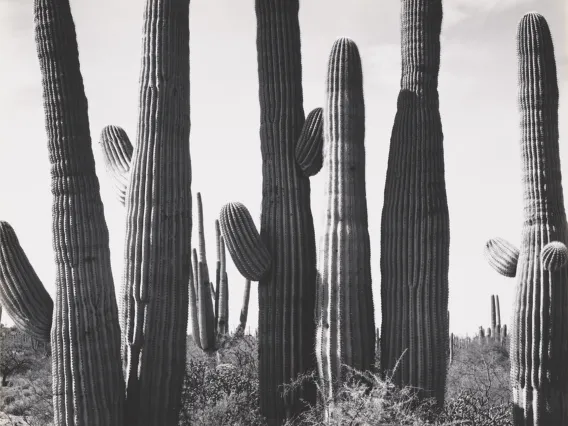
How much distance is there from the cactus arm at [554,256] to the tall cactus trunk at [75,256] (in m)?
5.75

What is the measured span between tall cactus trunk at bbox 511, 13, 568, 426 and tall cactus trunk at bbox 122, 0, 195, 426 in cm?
472

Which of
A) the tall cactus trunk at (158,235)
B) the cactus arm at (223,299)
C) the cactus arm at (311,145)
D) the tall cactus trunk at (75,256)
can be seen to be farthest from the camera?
the cactus arm at (223,299)

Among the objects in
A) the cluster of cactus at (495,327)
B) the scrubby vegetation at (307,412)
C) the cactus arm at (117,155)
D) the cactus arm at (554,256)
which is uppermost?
the cactus arm at (117,155)

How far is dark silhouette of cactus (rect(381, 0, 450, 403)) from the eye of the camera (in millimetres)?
11086

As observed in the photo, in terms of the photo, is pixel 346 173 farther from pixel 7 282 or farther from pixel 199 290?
pixel 199 290

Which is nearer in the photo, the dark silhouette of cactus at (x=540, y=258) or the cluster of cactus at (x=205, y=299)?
the dark silhouette of cactus at (x=540, y=258)

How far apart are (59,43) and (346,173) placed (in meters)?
3.90

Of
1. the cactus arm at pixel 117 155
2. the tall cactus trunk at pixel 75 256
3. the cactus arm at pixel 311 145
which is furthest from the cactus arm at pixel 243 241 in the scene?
the tall cactus trunk at pixel 75 256

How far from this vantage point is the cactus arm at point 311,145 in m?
11.7

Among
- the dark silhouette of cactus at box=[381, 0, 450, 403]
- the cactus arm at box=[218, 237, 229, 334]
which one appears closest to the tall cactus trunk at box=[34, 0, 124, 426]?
the dark silhouette of cactus at box=[381, 0, 450, 403]

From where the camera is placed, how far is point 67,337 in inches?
403

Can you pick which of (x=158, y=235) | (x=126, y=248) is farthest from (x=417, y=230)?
(x=126, y=248)

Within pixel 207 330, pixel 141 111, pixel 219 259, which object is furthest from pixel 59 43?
pixel 219 259

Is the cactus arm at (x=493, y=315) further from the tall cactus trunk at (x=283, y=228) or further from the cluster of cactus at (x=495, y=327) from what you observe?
the tall cactus trunk at (x=283, y=228)
